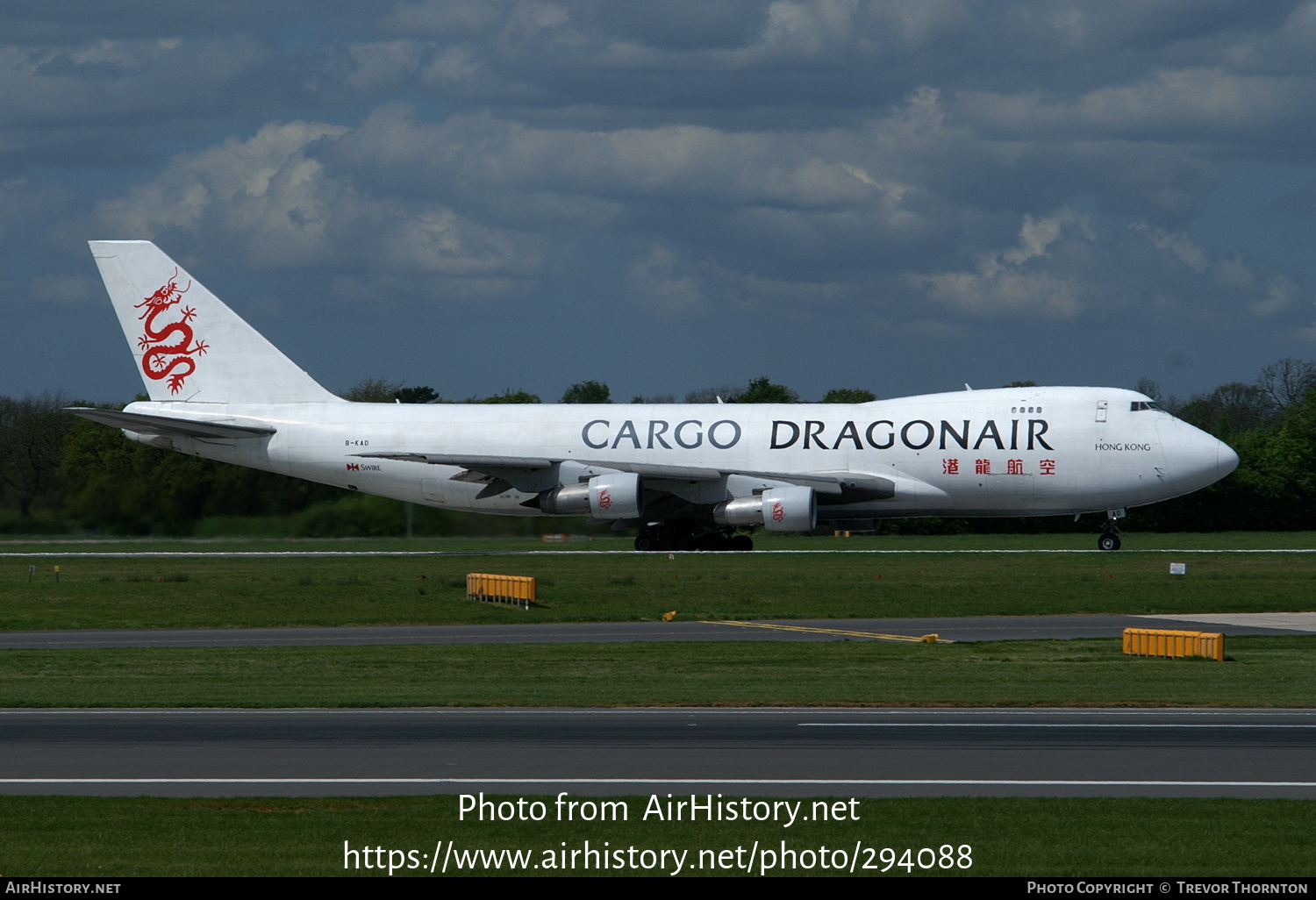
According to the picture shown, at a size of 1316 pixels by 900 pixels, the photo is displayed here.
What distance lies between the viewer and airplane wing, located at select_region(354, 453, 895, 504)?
1860 inches

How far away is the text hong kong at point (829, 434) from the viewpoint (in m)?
47.0

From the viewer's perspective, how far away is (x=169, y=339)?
172 ft

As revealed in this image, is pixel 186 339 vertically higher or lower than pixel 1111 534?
higher

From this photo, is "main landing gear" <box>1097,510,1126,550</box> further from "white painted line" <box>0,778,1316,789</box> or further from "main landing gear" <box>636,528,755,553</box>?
"white painted line" <box>0,778,1316,789</box>

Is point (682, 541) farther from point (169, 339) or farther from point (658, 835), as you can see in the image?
point (658, 835)

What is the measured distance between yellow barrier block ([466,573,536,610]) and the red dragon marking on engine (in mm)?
20636

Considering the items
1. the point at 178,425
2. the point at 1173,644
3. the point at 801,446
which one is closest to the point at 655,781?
the point at 1173,644

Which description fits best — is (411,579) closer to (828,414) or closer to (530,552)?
(530,552)

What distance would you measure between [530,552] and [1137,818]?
38399 millimetres

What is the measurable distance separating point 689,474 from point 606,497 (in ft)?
9.00

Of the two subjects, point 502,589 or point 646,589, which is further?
point 646,589

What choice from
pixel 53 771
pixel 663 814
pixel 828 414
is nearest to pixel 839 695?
pixel 663 814

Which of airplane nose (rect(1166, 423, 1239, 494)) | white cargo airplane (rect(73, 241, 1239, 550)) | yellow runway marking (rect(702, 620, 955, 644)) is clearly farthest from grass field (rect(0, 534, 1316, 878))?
airplane nose (rect(1166, 423, 1239, 494))
